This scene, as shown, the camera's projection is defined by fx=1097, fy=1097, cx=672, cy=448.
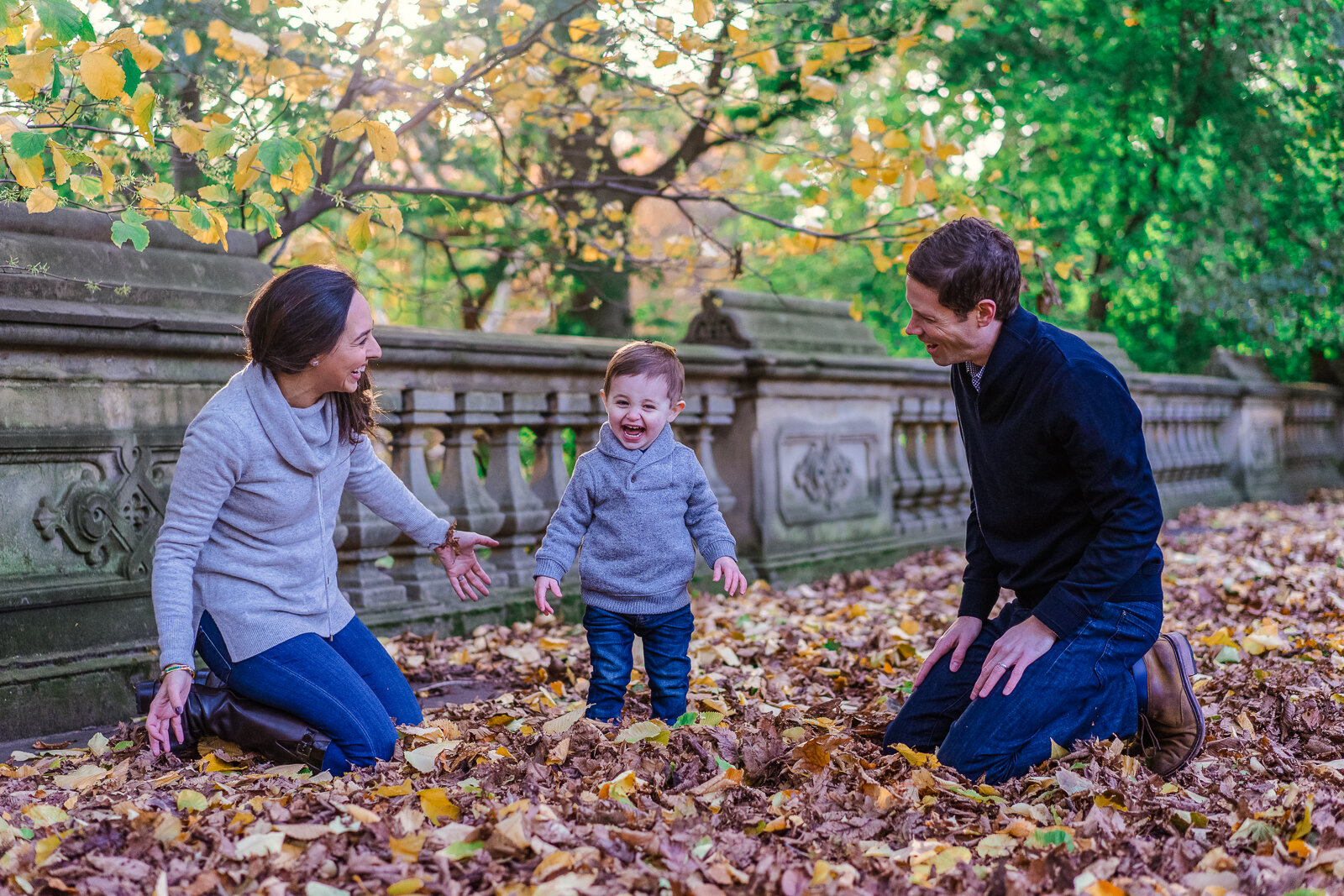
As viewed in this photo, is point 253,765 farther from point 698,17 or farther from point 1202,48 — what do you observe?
point 1202,48

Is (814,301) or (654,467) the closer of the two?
(654,467)

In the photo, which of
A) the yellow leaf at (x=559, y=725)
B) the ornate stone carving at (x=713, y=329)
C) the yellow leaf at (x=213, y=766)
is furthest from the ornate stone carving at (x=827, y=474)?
the yellow leaf at (x=213, y=766)

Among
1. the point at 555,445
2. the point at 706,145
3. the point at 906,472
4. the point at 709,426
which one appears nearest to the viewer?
the point at 555,445

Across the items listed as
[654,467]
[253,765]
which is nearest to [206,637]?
[253,765]

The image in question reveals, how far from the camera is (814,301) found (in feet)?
21.9

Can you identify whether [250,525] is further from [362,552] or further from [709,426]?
[709,426]

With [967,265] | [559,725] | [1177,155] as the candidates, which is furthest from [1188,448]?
[559,725]

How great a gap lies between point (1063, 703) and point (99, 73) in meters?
2.96

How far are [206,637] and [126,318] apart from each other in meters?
1.16

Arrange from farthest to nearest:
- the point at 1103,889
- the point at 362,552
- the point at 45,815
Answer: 1. the point at 362,552
2. the point at 45,815
3. the point at 1103,889

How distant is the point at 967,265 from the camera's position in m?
2.98

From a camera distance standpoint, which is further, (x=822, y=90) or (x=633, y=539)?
(x=822, y=90)

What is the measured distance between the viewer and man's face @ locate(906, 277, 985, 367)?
304 cm

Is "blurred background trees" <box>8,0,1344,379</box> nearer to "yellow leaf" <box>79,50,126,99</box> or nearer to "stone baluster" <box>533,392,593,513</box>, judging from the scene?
"yellow leaf" <box>79,50,126,99</box>
